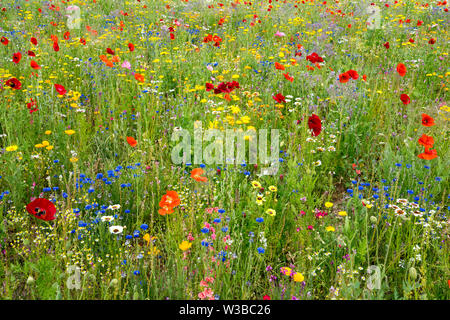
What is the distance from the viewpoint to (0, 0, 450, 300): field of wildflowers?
72.5 inches

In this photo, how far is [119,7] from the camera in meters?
8.35

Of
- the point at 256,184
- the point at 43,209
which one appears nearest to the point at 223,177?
the point at 256,184

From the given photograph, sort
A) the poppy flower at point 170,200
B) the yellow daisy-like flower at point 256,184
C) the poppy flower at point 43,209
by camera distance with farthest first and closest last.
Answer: the yellow daisy-like flower at point 256,184
the poppy flower at point 170,200
the poppy flower at point 43,209

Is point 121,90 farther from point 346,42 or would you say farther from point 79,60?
point 346,42

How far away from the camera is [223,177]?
2.54 meters

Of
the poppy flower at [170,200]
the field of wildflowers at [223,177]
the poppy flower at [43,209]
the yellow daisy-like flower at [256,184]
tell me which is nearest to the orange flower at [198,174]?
the field of wildflowers at [223,177]

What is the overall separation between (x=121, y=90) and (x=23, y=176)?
5.51 ft

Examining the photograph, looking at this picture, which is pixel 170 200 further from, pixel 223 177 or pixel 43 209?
pixel 223 177

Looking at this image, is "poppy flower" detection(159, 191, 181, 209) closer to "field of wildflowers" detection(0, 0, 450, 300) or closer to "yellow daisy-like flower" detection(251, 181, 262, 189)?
"field of wildflowers" detection(0, 0, 450, 300)

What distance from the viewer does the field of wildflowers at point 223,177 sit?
184 centimetres

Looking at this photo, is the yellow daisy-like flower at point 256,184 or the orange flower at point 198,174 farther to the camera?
the yellow daisy-like flower at point 256,184

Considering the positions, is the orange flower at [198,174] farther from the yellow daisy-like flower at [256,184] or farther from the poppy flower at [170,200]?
the yellow daisy-like flower at [256,184]

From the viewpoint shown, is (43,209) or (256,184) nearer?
(43,209)

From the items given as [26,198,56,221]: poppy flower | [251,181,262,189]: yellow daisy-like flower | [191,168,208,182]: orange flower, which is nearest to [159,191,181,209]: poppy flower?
[191,168,208,182]: orange flower
